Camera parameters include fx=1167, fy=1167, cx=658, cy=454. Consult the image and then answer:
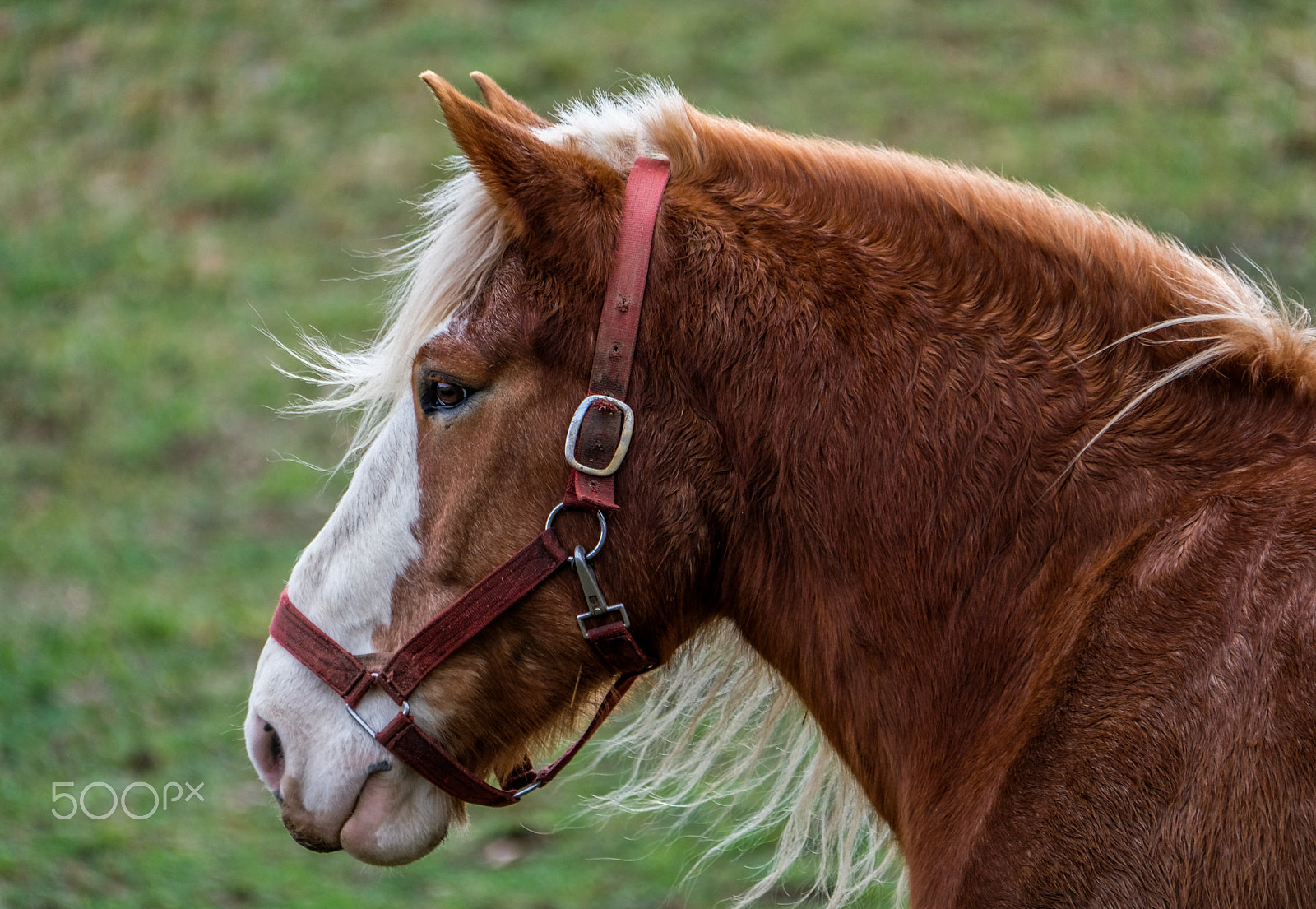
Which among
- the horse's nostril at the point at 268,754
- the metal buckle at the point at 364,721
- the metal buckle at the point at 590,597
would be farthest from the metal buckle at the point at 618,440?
the horse's nostril at the point at 268,754

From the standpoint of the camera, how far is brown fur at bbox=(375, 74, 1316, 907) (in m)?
1.64

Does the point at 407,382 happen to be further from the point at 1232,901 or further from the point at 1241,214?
the point at 1241,214

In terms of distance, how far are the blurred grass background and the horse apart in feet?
6.74

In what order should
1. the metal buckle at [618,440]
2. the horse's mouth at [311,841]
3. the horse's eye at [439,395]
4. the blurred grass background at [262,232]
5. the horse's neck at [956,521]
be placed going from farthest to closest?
the blurred grass background at [262,232] < the horse's mouth at [311,841] < the horse's eye at [439,395] < the metal buckle at [618,440] < the horse's neck at [956,521]

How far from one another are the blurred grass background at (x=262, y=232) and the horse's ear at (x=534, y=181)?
102 inches

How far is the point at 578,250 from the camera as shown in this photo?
1920mm

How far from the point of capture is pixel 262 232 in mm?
8117

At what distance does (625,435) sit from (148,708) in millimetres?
3686

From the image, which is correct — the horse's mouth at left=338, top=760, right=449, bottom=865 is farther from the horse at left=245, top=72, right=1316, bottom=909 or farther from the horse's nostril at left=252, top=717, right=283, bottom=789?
the horse's nostril at left=252, top=717, right=283, bottom=789

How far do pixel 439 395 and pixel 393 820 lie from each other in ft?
2.51

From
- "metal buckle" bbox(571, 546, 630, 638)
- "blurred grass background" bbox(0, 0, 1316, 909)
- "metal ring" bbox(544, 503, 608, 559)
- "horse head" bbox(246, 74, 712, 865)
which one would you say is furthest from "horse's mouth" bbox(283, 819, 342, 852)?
"blurred grass background" bbox(0, 0, 1316, 909)

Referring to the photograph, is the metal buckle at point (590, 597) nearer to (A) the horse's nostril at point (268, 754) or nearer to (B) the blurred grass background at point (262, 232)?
(A) the horse's nostril at point (268, 754)

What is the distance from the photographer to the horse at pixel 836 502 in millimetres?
1645

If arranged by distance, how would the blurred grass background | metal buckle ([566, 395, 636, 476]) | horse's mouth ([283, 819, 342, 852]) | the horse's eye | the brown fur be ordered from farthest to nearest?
the blurred grass background, horse's mouth ([283, 819, 342, 852]), the horse's eye, metal buckle ([566, 395, 636, 476]), the brown fur
